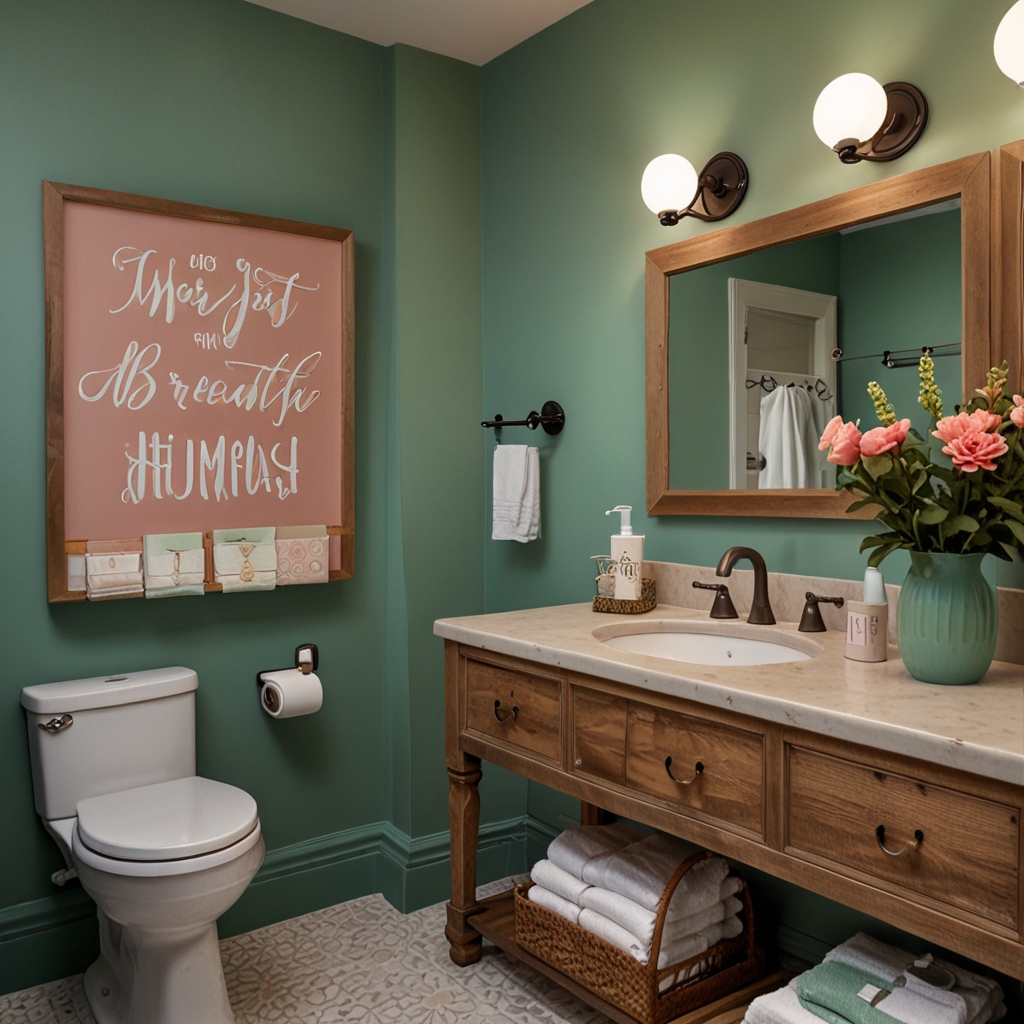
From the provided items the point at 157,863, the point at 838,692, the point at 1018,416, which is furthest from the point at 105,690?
the point at 1018,416

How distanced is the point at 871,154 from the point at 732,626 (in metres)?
0.98

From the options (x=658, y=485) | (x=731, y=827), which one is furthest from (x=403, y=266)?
(x=731, y=827)

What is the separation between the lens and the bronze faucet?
1858 millimetres

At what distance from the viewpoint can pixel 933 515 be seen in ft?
4.49

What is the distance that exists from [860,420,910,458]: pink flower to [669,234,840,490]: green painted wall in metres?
0.61

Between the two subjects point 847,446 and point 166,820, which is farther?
point 166,820

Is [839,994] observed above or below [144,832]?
below

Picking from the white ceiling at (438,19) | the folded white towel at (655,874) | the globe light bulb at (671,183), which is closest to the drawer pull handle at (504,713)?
the folded white towel at (655,874)

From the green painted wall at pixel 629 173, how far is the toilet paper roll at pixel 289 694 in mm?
626

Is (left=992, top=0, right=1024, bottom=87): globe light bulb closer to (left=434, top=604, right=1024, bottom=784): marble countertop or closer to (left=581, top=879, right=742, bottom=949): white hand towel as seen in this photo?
(left=434, top=604, right=1024, bottom=784): marble countertop

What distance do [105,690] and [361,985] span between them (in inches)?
36.3

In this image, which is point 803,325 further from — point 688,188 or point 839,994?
point 839,994

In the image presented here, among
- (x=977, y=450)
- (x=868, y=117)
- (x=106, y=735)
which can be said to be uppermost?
(x=868, y=117)

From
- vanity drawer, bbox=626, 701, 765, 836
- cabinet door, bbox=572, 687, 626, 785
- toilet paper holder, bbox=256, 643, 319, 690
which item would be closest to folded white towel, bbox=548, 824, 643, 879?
cabinet door, bbox=572, 687, 626, 785
